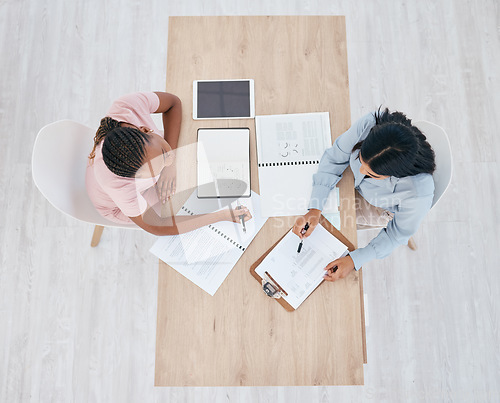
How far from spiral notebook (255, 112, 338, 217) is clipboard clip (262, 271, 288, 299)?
22 centimetres

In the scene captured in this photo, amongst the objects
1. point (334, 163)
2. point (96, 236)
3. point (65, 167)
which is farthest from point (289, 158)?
point (96, 236)

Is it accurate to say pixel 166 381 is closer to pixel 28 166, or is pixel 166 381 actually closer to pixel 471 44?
pixel 28 166

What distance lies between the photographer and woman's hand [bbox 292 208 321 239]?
1.24 metres

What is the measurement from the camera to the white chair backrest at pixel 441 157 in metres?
1.22

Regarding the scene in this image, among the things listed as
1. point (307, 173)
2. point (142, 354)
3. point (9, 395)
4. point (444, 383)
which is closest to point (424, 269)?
point (444, 383)

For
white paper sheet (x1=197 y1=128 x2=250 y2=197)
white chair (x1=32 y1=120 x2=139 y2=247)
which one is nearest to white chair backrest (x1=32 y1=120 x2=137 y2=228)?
white chair (x1=32 y1=120 x2=139 y2=247)

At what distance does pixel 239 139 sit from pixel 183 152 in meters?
0.21

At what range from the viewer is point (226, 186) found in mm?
1307

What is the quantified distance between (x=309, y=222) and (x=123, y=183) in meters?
0.63

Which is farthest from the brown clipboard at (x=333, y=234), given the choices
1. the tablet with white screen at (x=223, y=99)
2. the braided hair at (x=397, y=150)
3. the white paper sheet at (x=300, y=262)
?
the tablet with white screen at (x=223, y=99)

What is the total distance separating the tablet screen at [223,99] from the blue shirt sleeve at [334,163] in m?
0.34

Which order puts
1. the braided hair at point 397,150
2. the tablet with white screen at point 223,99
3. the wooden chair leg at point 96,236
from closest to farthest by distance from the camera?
the braided hair at point 397,150, the tablet with white screen at point 223,99, the wooden chair leg at point 96,236

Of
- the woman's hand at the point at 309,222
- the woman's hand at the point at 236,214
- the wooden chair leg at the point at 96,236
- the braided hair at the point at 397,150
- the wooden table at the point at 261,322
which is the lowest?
the wooden chair leg at the point at 96,236

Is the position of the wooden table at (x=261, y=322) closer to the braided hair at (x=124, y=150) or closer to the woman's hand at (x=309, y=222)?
the woman's hand at (x=309, y=222)
